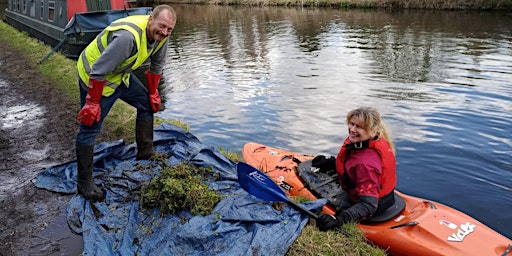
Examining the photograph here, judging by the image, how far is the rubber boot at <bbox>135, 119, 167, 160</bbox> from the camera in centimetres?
539

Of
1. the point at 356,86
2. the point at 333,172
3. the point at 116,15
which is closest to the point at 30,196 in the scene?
the point at 333,172

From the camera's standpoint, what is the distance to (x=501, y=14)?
67.8 ft

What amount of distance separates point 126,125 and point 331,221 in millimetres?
4292

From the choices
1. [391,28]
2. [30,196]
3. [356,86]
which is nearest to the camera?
[30,196]

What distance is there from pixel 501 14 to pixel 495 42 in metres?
6.66

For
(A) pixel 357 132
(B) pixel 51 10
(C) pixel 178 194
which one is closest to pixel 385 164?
(A) pixel 357 132

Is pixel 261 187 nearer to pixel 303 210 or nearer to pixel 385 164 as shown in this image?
pixel 303 210

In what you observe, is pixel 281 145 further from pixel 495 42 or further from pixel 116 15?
pixel 495 42

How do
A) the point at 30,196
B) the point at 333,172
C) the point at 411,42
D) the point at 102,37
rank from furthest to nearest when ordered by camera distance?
the point at 411,42
the point at 333,172
the point at 30,196
the point at 102,37

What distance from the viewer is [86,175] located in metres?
4.71

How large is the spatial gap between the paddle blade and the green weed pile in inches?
12.8

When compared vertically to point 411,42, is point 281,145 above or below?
below

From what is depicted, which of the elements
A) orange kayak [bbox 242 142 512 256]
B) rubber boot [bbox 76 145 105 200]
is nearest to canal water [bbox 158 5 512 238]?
orange kayak [bbox 242 142 512 256]

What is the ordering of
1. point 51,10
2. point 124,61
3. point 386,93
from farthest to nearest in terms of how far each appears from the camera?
point 51,10, point 386,93, point 124,61
